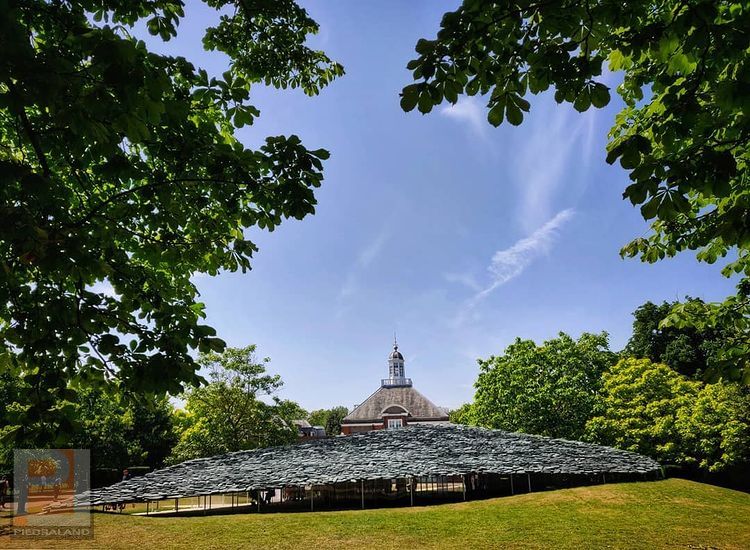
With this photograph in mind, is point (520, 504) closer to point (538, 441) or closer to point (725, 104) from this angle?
point (538, 441)

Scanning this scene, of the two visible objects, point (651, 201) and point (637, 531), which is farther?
point (637, 531)

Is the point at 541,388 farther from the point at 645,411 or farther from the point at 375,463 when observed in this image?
the point at 375,463

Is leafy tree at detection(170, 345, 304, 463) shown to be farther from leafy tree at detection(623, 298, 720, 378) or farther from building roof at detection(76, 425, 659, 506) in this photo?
leafy tree at detection(623, 298, 720, 378)

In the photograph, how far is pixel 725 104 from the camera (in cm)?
289

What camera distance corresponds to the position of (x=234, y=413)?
34.3 metres

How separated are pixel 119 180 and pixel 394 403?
60.0 meters

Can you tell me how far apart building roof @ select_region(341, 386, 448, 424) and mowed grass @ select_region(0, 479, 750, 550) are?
1457 inches

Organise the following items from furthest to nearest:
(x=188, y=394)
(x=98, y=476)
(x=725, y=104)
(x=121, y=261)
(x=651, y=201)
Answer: (x=98, y=476), (x=188, y=394), (x=121, y=261), (x=651, y=201), (x=725, y=104)

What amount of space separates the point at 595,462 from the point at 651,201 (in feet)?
92.7

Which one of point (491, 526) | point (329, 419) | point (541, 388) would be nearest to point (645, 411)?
point (541, 388)

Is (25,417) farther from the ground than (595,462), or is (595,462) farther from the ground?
(25,417)

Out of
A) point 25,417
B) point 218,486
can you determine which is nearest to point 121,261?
point 25,417

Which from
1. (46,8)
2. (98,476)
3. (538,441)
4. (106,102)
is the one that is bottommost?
(98,476)
